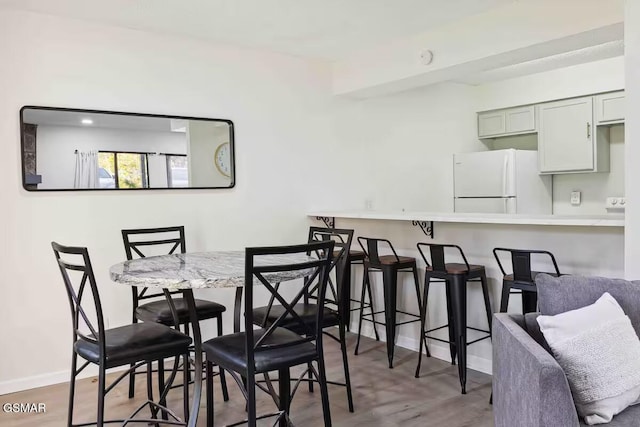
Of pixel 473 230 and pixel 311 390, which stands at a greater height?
pixel 473 230

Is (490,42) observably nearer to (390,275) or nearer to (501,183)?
(390,275)

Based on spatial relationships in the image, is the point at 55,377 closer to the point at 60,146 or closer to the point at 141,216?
the point at 141,216

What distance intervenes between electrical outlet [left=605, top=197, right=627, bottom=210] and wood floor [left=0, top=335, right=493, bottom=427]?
2618mm

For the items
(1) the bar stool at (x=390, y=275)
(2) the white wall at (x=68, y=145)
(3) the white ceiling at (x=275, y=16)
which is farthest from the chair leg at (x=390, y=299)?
(2) the white wall at (x=68, y=145)

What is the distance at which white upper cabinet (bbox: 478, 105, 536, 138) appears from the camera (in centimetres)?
556

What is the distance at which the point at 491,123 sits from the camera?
5.91 metres

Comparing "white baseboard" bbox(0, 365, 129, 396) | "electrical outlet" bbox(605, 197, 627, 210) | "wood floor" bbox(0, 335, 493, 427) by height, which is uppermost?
"electrical outlet" bbox(605, 197, 627, 210)

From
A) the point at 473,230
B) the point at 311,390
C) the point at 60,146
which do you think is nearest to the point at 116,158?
the point at 60,146

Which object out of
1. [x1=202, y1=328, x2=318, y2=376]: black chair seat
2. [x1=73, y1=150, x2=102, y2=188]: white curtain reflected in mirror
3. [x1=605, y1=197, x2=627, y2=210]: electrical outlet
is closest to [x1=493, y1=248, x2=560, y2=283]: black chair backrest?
[x1=202, y1=328, x2=318, y2=376]: black chair seat

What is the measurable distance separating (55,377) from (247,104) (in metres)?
2.43

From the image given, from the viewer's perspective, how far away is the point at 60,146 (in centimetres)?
340

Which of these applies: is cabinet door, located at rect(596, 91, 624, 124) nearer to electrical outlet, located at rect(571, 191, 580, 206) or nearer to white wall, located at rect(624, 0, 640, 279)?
electrical outlet, located at rect(571, 191, 580, 206)

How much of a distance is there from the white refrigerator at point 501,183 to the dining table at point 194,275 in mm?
3113

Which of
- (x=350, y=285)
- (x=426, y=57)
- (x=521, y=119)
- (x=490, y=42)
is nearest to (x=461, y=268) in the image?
(x=350, y=285)
